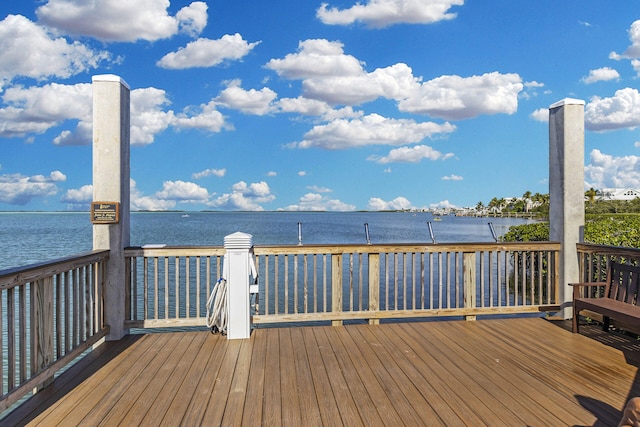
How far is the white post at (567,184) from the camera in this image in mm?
4551

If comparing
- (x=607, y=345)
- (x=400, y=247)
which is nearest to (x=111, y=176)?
(x=400, y=247)

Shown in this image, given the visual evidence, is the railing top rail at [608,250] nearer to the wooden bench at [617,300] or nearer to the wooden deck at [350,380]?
the wooden bench at [617,300]

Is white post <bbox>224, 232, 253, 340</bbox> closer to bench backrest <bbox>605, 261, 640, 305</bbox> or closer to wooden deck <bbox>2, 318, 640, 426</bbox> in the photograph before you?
wooden deck <bbox>2, 318, 640, 426</bbox>

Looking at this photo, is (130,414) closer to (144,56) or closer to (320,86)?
(320,86)

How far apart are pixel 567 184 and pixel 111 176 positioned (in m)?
5.09

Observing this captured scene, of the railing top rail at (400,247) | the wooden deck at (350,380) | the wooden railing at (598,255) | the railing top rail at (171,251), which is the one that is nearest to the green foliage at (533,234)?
the wooden railing at (598,255)

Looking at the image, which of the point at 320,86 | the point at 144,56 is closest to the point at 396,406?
the point at 320,86

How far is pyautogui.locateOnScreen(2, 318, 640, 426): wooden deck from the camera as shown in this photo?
2.26 m

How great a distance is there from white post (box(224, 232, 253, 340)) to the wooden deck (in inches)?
6.3

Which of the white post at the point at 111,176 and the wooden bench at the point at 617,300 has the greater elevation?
the white post at the point at 111,176

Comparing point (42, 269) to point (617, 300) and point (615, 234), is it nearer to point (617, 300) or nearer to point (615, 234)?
point (617, 300)

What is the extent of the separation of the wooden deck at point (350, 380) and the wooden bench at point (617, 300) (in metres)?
0.33

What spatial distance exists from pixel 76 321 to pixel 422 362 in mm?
2898

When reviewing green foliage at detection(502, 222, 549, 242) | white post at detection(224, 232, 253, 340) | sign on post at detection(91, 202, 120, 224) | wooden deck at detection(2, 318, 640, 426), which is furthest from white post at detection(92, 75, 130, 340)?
green foliage at detection(502, 222, 549, 242)
